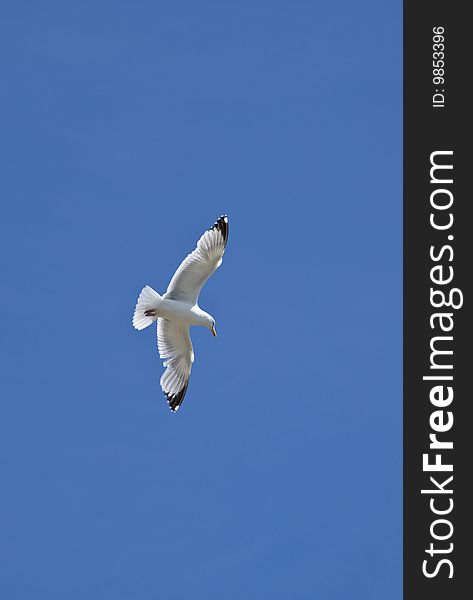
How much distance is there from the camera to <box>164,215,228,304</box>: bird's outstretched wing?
21328 mm

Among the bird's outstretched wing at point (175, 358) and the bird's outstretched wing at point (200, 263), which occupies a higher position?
the bird's outstretched wing at point (200, 263)

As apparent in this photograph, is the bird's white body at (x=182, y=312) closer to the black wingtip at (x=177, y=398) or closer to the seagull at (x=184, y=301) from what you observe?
the seagull at (x=184, y=301)

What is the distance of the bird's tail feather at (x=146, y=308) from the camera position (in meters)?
21.7

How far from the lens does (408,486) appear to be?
17.9 meters

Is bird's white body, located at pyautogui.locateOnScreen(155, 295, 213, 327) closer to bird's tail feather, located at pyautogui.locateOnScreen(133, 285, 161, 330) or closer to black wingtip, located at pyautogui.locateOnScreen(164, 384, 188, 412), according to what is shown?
bird's tail feather, located at pyautogui.locateOnScreen(133, 285, 161, 330)

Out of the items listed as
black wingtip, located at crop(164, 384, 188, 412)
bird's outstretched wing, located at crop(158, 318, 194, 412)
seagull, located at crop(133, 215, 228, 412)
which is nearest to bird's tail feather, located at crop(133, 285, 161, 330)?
seagull, located at crop(133, 215, 228, 412)

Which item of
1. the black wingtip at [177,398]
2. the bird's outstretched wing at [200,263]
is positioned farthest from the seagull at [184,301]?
the black wingtip at [177,398]

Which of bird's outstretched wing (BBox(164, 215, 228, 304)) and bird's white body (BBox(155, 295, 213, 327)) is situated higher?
bird's outstretched wing (BBox(164, 215, 228, 304))

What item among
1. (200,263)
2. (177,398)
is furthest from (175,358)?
(200,263)

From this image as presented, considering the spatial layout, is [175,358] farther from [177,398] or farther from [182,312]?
[182,312]

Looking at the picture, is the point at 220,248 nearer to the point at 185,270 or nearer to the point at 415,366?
the point at 185,270

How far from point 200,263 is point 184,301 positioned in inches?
25.9

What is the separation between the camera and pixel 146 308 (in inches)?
858

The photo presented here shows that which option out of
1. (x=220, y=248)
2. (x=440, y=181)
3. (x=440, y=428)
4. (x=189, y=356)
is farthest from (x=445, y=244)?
(x=189, y=356)
